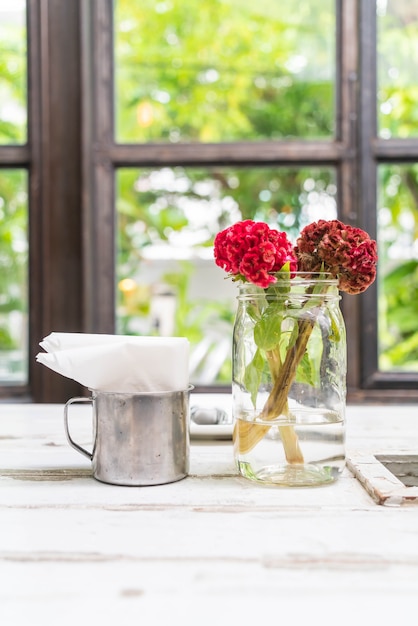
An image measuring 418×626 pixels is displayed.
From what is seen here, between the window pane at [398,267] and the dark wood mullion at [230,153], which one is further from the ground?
the dark wood mullion at [230,153]

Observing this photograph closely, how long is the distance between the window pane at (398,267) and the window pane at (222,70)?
0.26m

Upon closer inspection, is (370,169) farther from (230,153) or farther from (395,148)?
(230,153)

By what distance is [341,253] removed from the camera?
0.71 m

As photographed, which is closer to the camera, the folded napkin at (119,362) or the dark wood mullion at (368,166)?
the folded napkin at (119,362)

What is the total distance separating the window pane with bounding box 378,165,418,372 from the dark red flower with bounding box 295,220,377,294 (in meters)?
1.16

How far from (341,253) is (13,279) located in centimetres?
142

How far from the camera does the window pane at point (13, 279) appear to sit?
1890 mm

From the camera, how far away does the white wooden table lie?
0.45 m

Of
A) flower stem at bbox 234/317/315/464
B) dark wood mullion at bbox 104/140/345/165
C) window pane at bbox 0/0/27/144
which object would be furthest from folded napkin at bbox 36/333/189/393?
window pane at bbox 0/0/27/144

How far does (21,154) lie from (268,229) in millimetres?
1358

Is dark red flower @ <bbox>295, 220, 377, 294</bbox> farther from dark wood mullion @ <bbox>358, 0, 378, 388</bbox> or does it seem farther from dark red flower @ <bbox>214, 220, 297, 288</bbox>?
dark wood mullion @ <bbox>358, 0, 378, 388</bbox>

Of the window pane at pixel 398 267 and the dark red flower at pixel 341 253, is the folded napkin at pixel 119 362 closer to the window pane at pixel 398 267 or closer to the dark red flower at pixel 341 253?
the dark red flower at pixel 341 253

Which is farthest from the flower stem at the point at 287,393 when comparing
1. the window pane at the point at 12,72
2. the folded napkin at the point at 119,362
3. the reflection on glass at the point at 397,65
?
the window pane at the point at 12,72

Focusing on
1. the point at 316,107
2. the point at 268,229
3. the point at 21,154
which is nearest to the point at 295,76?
the point at 316,107
